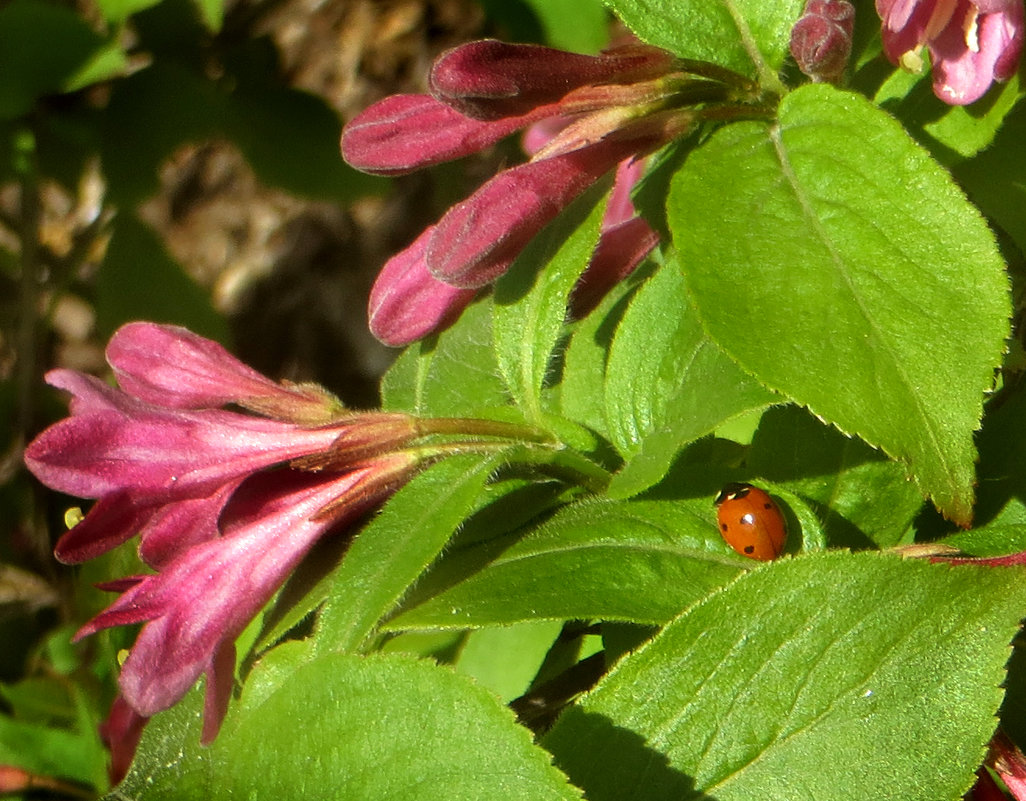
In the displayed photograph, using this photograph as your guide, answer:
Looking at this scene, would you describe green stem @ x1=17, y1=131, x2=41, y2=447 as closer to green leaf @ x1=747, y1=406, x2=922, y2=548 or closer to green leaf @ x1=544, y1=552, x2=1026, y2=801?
green leaf @ x1=747, y1=406, x2=922, y2=548

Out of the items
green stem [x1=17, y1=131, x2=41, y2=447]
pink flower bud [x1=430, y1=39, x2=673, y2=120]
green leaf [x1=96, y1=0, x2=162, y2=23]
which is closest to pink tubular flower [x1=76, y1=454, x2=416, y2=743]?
pink flower bud [x1=430, y1=39, x2=673, y2=120]

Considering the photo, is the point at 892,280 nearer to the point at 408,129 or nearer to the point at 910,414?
the point at 910,414

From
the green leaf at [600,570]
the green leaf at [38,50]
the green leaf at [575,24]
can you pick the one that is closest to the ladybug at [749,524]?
the green leaf at [600,570]

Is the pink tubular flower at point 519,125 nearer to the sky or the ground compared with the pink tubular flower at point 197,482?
nearer to the sky

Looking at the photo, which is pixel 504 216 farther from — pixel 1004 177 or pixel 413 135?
pixel 1004 177

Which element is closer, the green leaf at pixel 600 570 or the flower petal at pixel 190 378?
the green leaf at pixel 600 570

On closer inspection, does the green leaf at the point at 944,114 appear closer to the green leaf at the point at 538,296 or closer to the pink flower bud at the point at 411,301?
the green leaf at the point at 538,296
